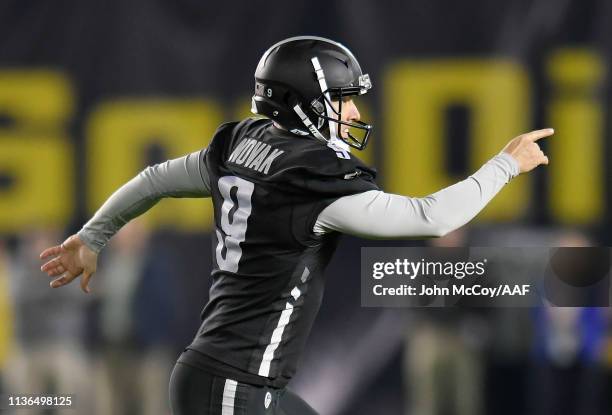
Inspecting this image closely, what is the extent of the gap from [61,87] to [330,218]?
7.84 ft

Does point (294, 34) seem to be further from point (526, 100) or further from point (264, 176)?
point (264, 176)

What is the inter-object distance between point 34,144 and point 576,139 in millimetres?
2111

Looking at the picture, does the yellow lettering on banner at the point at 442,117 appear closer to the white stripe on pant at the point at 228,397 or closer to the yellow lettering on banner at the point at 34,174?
the yellow lettering on banner at the point at 34,174

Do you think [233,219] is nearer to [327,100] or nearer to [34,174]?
[327,100]

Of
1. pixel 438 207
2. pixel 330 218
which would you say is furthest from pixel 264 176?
pixel 438 207

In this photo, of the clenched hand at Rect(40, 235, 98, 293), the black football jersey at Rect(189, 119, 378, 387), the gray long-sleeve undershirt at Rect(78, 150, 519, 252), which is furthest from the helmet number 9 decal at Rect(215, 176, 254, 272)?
the clenched hand at Rect(40, 235, 98, 293)

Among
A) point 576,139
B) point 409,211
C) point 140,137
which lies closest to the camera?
point 409,211

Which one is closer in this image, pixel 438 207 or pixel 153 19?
pixel 438 207

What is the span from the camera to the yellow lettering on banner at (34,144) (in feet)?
13.8

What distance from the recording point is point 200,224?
4156 mm

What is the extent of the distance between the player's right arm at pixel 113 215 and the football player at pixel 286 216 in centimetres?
21

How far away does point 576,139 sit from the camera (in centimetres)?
405

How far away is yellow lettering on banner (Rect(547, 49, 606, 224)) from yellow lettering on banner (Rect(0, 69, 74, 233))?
1886 mm

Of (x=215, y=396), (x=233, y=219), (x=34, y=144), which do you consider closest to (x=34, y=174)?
(x=34, y=144)
